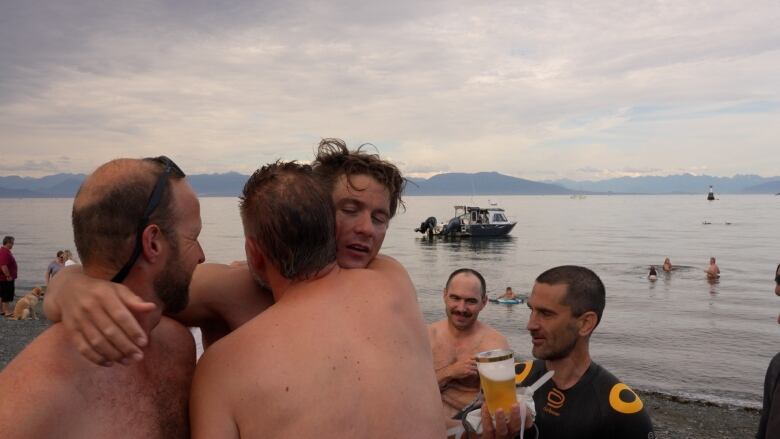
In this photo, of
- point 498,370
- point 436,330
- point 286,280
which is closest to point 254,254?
point 286,280

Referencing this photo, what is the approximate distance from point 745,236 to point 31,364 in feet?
290

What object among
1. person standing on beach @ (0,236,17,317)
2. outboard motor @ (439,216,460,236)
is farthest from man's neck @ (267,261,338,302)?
outboard motor @ (439,216,460,236)

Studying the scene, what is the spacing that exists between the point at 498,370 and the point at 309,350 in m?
1.37

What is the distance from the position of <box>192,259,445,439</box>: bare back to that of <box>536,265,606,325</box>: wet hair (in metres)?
2.28

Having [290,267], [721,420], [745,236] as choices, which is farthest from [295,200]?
[745,236]

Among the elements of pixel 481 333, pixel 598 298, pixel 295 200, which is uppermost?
pixel 295 200

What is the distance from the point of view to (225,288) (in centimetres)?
278

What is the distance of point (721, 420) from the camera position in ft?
40.5

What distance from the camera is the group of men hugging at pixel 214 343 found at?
1787 mm

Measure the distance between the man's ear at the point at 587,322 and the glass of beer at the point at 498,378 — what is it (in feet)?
4.25

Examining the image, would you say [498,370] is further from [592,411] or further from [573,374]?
[573,374]

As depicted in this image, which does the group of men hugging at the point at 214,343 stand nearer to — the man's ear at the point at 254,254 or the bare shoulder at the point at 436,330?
the man's ear at the point at 254,254

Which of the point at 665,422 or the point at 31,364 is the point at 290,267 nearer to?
the point at 31,364

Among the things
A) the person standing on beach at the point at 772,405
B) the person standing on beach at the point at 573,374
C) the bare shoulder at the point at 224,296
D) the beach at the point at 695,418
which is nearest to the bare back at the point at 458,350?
the person standing on beach at the point at 573,374
